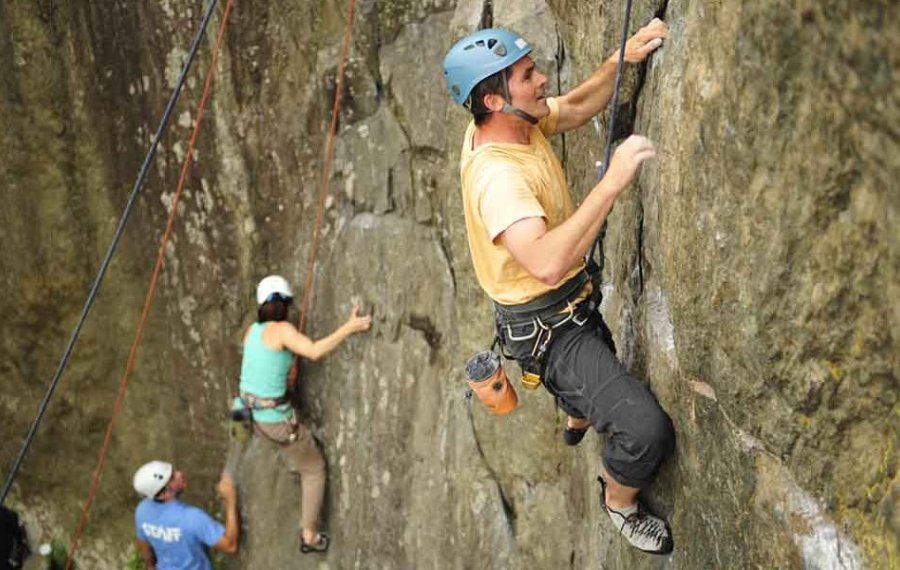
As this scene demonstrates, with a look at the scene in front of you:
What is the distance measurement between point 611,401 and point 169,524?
18.4 feet

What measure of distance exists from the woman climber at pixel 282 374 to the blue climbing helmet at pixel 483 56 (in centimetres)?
419

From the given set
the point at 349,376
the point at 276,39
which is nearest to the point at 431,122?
the point at 276,39

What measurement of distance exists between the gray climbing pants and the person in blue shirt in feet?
16.7

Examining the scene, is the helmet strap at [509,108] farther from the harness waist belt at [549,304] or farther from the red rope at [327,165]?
the red rope at [327,165]

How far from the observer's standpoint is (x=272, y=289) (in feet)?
27.2

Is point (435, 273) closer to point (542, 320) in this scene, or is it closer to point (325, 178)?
point (325, 178)

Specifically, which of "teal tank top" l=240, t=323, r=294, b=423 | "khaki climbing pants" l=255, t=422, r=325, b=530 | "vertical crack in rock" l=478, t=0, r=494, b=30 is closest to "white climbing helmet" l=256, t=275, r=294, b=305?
"teal tank top" l=240, t=323, r=294, b=423

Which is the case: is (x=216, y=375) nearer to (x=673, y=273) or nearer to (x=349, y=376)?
(x=349, y=376)

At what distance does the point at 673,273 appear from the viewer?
12.5 feet

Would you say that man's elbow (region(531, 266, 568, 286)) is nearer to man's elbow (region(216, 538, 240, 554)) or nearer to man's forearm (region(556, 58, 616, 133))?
man's forearm (region(556, 58, 616, 133))

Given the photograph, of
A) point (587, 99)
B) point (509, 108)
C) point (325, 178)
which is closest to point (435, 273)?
point (325, 178)

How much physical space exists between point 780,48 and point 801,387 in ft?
3.51

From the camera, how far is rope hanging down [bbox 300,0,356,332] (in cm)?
793

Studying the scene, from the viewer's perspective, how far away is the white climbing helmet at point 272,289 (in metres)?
8.27
